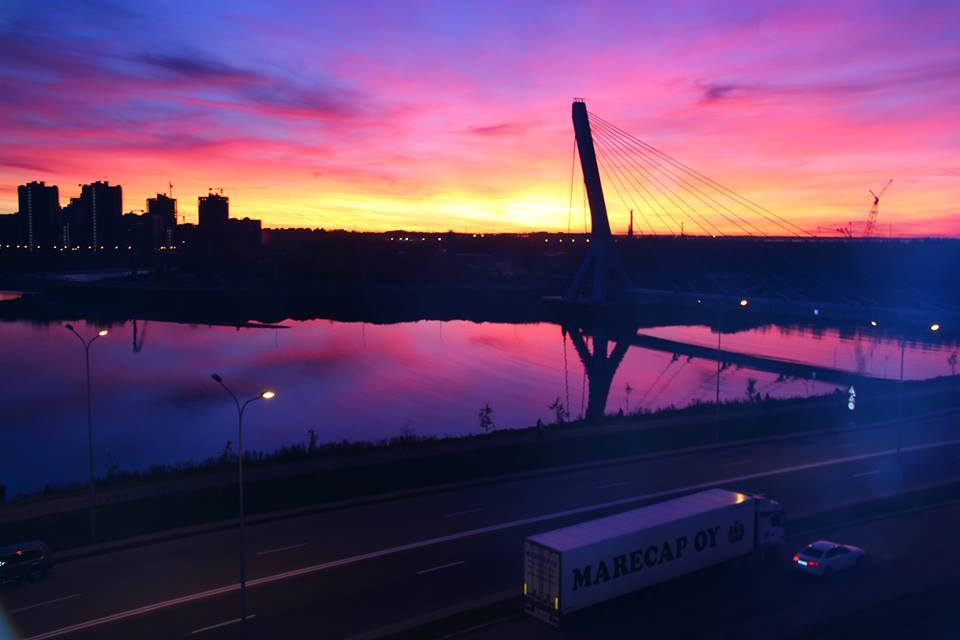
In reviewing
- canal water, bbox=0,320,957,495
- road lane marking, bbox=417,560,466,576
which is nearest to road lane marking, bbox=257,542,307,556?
road lane marking, bbox=417,560,466,576

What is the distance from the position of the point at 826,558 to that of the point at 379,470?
447 inches

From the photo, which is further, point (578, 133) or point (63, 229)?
point (63, 229)

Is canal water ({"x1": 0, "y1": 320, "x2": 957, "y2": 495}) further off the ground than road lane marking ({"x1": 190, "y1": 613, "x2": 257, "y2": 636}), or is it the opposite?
road lane marking ({"x1": 190, "y1": 613, "x2": 257, "y2": 636})

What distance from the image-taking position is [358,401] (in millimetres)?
39438

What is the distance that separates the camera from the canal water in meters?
31.6

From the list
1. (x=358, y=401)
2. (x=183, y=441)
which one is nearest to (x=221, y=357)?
(x=358, y=401)

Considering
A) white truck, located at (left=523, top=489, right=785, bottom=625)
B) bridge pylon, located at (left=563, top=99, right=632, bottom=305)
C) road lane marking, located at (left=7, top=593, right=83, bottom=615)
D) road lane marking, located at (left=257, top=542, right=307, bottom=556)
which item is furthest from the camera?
bridge pylon, located at (left=563, top=99, right=632, bottom=305)

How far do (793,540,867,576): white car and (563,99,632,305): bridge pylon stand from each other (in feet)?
187

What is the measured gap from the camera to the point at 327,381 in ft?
148

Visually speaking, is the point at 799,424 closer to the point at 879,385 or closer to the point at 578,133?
the point at 879,385

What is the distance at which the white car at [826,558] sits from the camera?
12945mm

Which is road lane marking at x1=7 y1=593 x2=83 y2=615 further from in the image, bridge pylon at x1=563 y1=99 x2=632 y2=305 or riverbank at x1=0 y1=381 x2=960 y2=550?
bridge pylon at x1=563 y1=99 x2=632 y2=305

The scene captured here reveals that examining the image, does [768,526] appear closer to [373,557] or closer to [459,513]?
[459,513]

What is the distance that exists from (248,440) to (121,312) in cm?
6885
